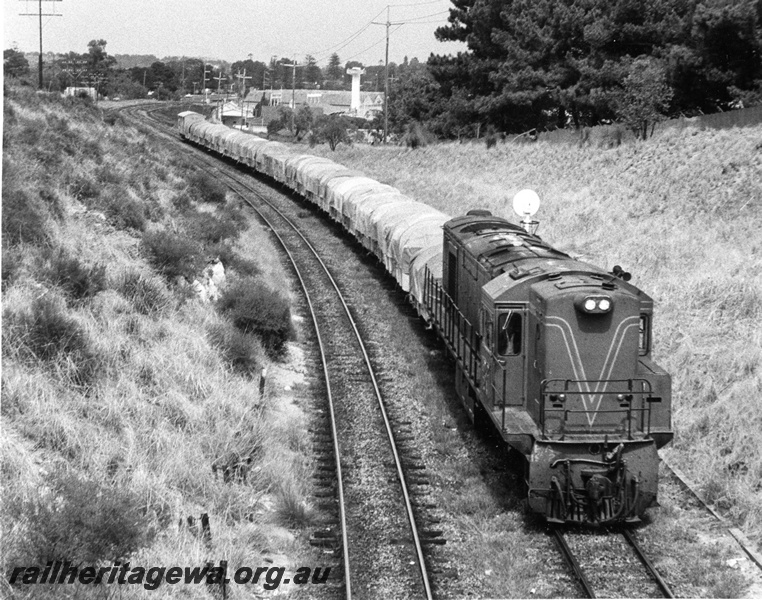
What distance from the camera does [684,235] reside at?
26.7 metres

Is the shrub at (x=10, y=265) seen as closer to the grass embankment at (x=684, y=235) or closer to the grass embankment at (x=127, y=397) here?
the grass embankment at (x=127, y=397)

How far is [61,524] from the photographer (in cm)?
924

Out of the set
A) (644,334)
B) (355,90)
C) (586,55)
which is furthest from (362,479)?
(355,90)

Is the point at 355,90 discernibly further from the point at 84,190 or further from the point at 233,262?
the point at 84,190

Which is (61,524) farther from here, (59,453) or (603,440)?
(603,440)

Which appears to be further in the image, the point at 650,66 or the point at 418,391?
the point at 650,66

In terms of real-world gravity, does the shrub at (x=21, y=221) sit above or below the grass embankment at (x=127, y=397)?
above

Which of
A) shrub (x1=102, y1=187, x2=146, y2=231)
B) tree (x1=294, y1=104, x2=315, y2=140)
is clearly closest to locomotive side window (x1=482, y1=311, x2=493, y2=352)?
shrub (x1=102, y1=187, x2=146, y2=231)

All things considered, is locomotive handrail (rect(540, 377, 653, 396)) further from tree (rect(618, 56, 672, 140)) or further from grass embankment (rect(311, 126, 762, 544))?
tree (rect(618, 56, 672, 140))

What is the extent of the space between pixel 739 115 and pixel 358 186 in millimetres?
15203

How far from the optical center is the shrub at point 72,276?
16391mm

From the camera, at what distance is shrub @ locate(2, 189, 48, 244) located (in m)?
17.3

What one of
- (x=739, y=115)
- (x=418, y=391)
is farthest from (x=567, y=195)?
(x=418, y=391)

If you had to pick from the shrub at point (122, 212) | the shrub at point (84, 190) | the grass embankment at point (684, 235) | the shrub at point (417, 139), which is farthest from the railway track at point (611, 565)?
the shrub at point (417, 139)
